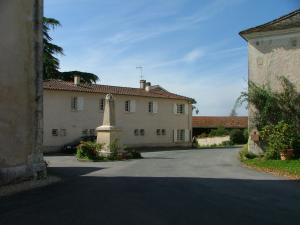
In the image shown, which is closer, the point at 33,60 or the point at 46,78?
the point at 33,60

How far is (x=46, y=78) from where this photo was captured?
19.6m

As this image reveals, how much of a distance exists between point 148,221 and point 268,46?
61.2 ft

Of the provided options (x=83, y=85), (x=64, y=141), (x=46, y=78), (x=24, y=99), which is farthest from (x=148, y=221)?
(x=83, y=85)

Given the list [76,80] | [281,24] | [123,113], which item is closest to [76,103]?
[76,80]

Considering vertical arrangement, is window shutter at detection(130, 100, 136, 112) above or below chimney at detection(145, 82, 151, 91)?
below

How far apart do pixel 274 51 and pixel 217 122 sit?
3799 cm

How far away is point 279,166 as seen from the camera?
1889cm

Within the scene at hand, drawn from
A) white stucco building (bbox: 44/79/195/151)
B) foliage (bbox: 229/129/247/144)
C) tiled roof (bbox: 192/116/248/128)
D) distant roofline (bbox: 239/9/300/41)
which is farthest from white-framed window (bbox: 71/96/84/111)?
tiled roof (bbox: 192/116/248/128)

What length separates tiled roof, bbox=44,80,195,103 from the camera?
36406 mm

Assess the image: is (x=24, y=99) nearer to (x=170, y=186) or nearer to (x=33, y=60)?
(x=33, y=60)

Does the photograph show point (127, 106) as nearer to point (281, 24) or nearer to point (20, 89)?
point (281, 24)

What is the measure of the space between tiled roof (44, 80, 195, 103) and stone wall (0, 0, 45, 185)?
64.6 ft

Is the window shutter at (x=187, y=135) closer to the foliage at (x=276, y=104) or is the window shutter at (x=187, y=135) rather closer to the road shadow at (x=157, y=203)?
the foliage at (x=276, y=104)

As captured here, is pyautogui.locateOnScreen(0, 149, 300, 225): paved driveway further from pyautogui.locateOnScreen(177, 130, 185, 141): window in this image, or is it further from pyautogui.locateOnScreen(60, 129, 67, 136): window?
pyautogui.locateOnScreen(177, 130, 185, 141): window
